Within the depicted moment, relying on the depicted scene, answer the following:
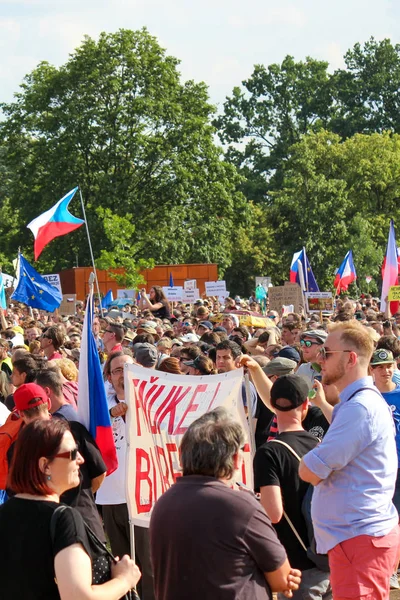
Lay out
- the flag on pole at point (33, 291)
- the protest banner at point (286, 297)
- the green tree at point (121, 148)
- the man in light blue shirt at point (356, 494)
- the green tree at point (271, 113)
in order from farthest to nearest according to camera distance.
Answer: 1. the green tree at point (271, 113)
2. the green tree at point (121, 148)
3. the protest banner at point (286, 297)
4. the flag on pole at point (33, 291)
5. the man in light blue shirt at point (356, 494)

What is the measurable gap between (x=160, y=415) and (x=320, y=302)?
17669mm

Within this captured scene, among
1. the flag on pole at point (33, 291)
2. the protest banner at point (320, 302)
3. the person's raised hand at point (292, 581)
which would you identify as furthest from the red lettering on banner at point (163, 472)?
the protest banner at point (320, 302)

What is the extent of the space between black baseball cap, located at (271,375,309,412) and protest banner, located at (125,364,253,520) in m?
1.15

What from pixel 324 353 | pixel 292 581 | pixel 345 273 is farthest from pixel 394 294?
pixel 292 581

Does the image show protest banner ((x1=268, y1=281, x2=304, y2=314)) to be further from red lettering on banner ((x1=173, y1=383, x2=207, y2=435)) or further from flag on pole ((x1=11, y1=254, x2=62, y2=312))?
red lettering on banner ((x1=173, y1=383, x2=207, y2=435))

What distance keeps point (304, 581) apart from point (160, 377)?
1.88 meters

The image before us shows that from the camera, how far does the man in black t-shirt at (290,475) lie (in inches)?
201

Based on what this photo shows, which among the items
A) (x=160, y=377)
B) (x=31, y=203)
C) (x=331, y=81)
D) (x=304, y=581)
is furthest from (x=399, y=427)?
(x=331, y=81)

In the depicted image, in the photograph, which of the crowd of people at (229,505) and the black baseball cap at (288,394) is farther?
the black baseball cap at (288,394)

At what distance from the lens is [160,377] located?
666 centimetres

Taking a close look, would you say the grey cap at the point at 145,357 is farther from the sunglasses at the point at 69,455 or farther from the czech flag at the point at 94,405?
the sunglasses at the point at 69,455

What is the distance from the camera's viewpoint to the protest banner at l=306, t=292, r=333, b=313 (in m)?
21.5

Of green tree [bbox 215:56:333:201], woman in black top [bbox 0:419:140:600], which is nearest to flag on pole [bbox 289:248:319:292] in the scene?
woman in black top [bbox 0:419:140:600]

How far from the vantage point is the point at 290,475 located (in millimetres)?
5176
